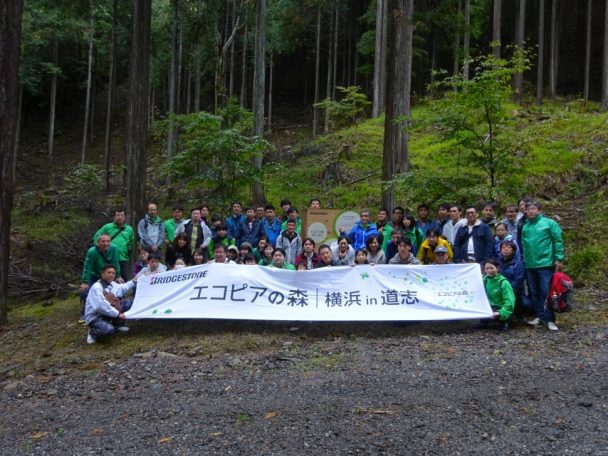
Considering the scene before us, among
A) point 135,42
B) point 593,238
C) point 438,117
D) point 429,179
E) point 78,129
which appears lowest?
point 593,238

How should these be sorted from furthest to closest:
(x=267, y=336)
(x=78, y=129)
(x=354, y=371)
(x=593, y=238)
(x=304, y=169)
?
1. (x=78, y=129)
2. (x=304, y=169)
3. (x=593, y=238)
4. (x=267, y=336)
5. (x=354, y=371)

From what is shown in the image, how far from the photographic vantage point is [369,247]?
8406 mm

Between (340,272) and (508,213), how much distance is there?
304 centimetres

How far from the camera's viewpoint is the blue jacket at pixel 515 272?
296 inches

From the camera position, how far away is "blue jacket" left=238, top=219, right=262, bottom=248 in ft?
32.4

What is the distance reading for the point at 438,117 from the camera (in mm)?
9359

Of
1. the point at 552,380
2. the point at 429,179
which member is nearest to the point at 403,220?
the point at 429,179

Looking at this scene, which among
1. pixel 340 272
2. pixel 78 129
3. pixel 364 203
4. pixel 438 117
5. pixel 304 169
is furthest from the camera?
pixel 78 129

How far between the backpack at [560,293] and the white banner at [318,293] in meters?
0.89

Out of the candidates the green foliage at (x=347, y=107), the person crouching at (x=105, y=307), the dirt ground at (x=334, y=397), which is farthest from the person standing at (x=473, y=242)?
the green foliage at (x=347, y=107)

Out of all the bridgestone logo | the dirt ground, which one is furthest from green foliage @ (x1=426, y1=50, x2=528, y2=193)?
the bridgestone logo

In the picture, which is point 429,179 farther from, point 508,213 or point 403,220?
point 508,213

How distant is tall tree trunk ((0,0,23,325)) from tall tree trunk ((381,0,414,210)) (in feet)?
24.2

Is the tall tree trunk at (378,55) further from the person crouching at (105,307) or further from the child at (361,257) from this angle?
the person crouching at (105,307)
